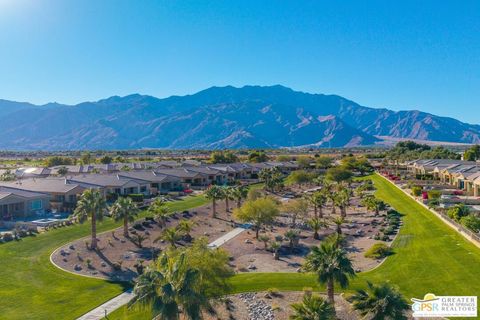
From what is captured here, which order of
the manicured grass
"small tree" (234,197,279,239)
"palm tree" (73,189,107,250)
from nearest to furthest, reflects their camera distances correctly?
1. the manicured grass
2. "palm tree" (73,189,107,250)
3. "small tree" (234,197,279,239)

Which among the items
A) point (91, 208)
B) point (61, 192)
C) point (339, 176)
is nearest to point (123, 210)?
point (91, 208)

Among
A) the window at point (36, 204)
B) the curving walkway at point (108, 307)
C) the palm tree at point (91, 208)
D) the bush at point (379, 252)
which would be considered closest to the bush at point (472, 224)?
the bush at point (379, 252)

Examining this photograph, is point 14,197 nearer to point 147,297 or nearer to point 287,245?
point 287,245

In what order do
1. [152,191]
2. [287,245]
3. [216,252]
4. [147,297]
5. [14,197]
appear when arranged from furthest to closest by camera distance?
1. [152,191]
2. [14,197]
3. [287,245]
4. [216,252]
5. [147,297]

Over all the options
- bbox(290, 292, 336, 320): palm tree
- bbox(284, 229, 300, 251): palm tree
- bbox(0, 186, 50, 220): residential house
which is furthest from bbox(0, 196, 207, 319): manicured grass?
bbox(284, 229, 300, 251): palm tree

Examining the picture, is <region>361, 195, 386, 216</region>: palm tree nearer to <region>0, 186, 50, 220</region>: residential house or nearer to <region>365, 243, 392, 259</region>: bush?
<region>365, 243, 392, 259</region>: bush

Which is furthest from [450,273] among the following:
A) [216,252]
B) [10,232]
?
[10,232]

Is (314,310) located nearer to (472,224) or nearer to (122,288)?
(122,288)
